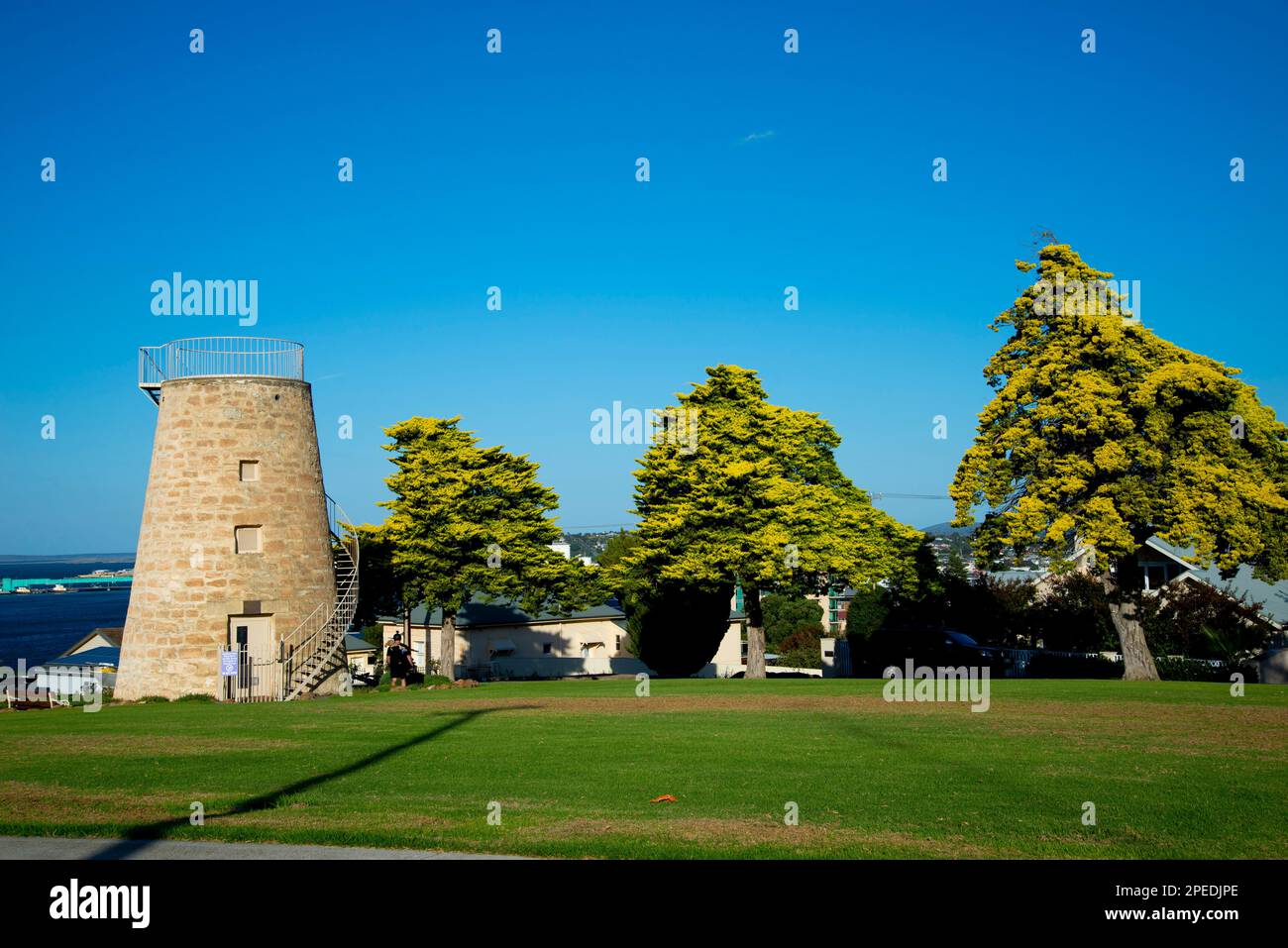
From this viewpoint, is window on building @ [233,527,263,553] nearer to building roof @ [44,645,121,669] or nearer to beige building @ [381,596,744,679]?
beige building @ [381,596,744,679]

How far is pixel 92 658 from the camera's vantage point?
63906 mm

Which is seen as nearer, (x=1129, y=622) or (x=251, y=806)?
(x=251, y=806)

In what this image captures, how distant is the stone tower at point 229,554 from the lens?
3431cm

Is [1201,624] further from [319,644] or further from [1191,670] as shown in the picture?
[319,644]

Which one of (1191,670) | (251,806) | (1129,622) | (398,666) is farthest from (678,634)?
(251,806)

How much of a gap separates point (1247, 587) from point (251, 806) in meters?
47.2

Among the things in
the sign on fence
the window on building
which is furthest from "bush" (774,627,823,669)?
the sign on fence

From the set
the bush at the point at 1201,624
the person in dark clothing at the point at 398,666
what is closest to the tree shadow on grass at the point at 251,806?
the person in dark clothing at the point at 398,666

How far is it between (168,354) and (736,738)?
26098mm

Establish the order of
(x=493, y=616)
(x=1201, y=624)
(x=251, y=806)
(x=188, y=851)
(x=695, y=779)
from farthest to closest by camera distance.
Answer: (x=493, y=616), (x=1201, y=624), (x=695, y=779), (x=251, y=806), (x=188, y=851)

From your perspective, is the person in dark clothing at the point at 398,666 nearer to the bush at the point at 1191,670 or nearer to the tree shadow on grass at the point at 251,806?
the tree shadow on grass at the point at 251,806

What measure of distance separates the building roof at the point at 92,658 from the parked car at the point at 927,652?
39873 millimetres
